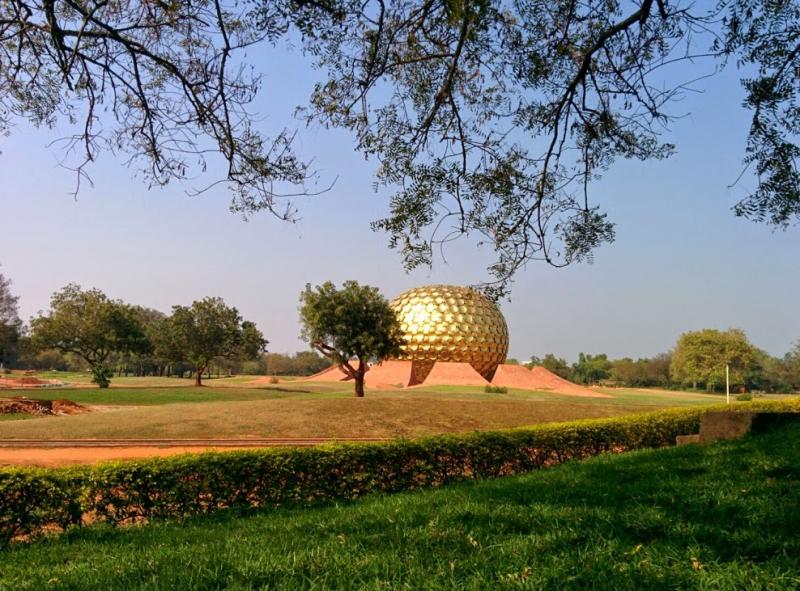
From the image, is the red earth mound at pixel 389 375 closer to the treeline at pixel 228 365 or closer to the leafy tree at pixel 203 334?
the leafy tree at pixel 203 334

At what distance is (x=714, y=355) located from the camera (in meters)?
66.0

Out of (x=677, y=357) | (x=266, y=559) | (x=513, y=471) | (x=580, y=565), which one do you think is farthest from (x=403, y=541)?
(x=677, y=357)

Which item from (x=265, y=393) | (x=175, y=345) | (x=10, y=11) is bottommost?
(x=265, y=393)

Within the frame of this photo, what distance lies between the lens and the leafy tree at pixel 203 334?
4569cm

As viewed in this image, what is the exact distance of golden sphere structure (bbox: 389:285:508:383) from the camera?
52.4m

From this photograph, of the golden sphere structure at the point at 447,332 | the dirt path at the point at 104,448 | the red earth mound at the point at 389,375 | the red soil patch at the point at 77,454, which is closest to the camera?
the red soil patch at the point at 77,454

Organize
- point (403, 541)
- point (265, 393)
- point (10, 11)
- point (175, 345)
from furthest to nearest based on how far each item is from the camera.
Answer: point (175, 345)
point (265, 393)
point (10, 11)
point (403, 541)

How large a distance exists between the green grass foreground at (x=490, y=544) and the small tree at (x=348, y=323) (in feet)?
80.5

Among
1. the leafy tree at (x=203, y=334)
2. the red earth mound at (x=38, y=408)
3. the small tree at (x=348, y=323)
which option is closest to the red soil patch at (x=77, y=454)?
the red earth mound at (x=38, y=408)

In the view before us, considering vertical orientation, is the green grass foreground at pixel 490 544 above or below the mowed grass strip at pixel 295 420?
above

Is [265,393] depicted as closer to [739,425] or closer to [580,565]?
[739,425]

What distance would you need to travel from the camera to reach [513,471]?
1016 cm

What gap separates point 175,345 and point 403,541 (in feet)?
151

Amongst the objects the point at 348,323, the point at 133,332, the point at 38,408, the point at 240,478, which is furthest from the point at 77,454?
the point at 133,332
